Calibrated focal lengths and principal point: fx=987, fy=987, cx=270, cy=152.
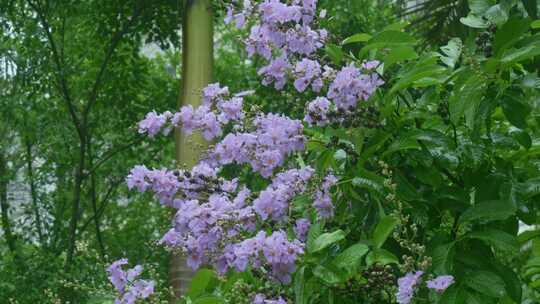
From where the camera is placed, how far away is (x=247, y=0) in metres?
2.22

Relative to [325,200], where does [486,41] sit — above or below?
above

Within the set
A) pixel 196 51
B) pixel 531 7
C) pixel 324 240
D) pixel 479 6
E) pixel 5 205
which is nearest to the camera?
pixel 324 240

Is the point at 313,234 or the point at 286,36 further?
the point at 286,36

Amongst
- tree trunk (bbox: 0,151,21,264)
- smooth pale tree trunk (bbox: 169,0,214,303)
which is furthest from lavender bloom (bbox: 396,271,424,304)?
tree trunk (bbox: 0,151,21,264)

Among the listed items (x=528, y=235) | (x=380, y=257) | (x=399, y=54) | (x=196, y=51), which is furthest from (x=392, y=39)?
(x=196, y=51)

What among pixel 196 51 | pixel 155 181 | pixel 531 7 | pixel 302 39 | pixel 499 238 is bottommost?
pixel 499 238

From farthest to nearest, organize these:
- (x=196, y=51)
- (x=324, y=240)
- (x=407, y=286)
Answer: (x=196, y=51)
(x=324, y=240)
(x=407, y=286)

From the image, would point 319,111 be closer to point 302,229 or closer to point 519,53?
point 302,229

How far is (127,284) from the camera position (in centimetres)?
221

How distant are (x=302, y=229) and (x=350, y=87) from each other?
13.6 inches

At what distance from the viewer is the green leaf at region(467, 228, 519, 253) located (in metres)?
1.97

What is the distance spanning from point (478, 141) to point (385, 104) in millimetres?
248

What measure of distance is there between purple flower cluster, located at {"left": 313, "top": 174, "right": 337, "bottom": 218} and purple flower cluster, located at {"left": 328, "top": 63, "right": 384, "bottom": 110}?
0.18 metres

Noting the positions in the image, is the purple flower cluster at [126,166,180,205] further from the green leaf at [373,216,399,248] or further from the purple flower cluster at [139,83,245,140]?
the green leaf at [373,216,399,248]
